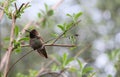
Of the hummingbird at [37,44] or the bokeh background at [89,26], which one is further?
the bokeh background at [89,26]

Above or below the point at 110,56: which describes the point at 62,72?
above

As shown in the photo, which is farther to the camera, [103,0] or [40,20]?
[103,0]

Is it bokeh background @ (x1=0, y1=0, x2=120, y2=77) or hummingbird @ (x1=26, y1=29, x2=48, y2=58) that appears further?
bokeh background @ (x1=0, y1=0, x2=120, y2=77)

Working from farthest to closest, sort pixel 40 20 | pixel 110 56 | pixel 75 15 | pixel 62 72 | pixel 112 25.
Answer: pixel 112 25
pixel 110 56
pixel 40 20
pixel 62 72
pixel 75 15

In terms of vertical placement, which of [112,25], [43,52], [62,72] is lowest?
[112,25]

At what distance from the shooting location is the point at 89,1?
7.57 meters

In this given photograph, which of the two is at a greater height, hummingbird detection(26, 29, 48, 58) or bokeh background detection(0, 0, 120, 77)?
hummingbird detection(26, 29, 48, 58)

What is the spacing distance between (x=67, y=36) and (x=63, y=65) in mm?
256

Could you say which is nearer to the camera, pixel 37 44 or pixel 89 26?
pixel 37 44

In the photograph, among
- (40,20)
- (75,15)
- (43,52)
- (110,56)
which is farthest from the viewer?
(110,56)

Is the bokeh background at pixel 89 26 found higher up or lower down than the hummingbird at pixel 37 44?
lower down

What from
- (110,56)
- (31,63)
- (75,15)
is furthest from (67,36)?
(31,63)

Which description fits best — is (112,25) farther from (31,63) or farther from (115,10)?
(31,63)

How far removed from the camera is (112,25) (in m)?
6.77
